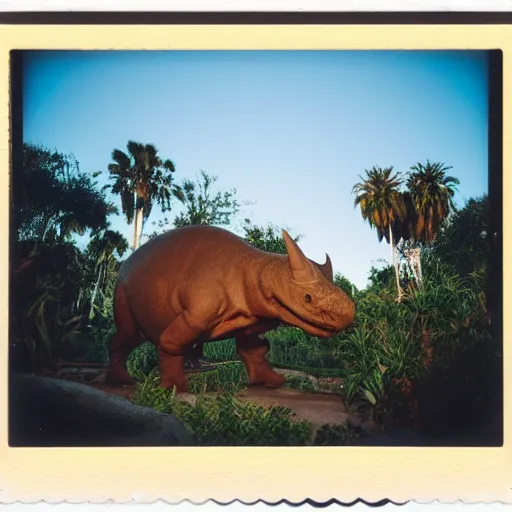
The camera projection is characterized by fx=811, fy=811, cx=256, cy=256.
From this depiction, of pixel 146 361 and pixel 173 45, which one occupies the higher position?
pixel 173 45

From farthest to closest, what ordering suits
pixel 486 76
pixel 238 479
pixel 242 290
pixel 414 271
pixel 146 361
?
pixel 146 361, pixel 414 271, pixel 242 290, pixel 486 76, pixel 238 479

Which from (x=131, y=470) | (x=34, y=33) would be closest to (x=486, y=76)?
(x=34, y=33)

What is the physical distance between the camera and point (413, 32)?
8.43m

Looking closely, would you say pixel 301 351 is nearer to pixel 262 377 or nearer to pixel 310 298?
pixel 262 377

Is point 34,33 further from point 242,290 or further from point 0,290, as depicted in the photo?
point 242,290

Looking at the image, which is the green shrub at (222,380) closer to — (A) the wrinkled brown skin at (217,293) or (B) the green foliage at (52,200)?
(A) the wrinkled brown skin at (217,293)

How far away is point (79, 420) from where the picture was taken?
872 cm

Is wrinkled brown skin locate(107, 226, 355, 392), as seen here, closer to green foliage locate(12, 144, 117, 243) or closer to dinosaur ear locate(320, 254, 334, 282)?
dinosaur ear locate(320, 254, 334, 282)

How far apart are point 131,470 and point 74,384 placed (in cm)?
135

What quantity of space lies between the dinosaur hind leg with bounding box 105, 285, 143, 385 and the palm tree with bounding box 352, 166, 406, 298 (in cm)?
344

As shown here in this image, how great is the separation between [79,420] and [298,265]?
291cm

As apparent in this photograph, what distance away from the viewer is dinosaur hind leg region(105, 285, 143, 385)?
10.3 m

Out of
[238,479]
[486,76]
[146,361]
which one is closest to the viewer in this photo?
[238,479]

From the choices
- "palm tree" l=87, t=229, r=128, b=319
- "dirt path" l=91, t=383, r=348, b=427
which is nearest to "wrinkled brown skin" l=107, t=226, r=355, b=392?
"dirt path" l=91, t=383, r=348, b=427
